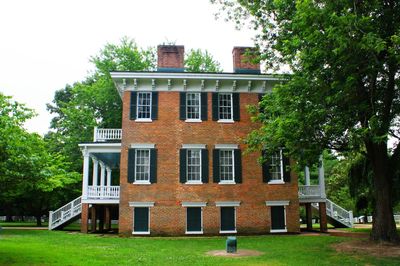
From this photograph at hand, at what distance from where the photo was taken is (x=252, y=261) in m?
12.9

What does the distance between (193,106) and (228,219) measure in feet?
23.1

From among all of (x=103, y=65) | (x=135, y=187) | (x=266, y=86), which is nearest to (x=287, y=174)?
(x=266, y=86)

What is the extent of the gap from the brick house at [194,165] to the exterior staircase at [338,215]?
230 cm

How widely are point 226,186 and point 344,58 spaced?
1206 cm

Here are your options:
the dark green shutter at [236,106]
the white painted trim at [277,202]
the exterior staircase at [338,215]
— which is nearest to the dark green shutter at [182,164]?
the dark green shutter at [236,106]

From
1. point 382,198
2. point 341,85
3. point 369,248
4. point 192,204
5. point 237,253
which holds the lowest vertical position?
point 237,253

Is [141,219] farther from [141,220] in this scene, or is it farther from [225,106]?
[225,106]

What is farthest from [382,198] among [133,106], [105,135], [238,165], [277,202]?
[105,135]

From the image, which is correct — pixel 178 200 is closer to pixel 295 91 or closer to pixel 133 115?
pixel 133 115

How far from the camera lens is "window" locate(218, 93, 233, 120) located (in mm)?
24438

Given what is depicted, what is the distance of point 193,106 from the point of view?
2433cm

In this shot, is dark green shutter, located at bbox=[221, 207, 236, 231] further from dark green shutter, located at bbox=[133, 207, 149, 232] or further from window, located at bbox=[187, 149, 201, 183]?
dark green shutter, located at bbox=[133, 207, 149, 232]

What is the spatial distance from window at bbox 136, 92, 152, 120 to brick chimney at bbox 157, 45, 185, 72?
2209mm

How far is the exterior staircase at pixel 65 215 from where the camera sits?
88.5 feet
